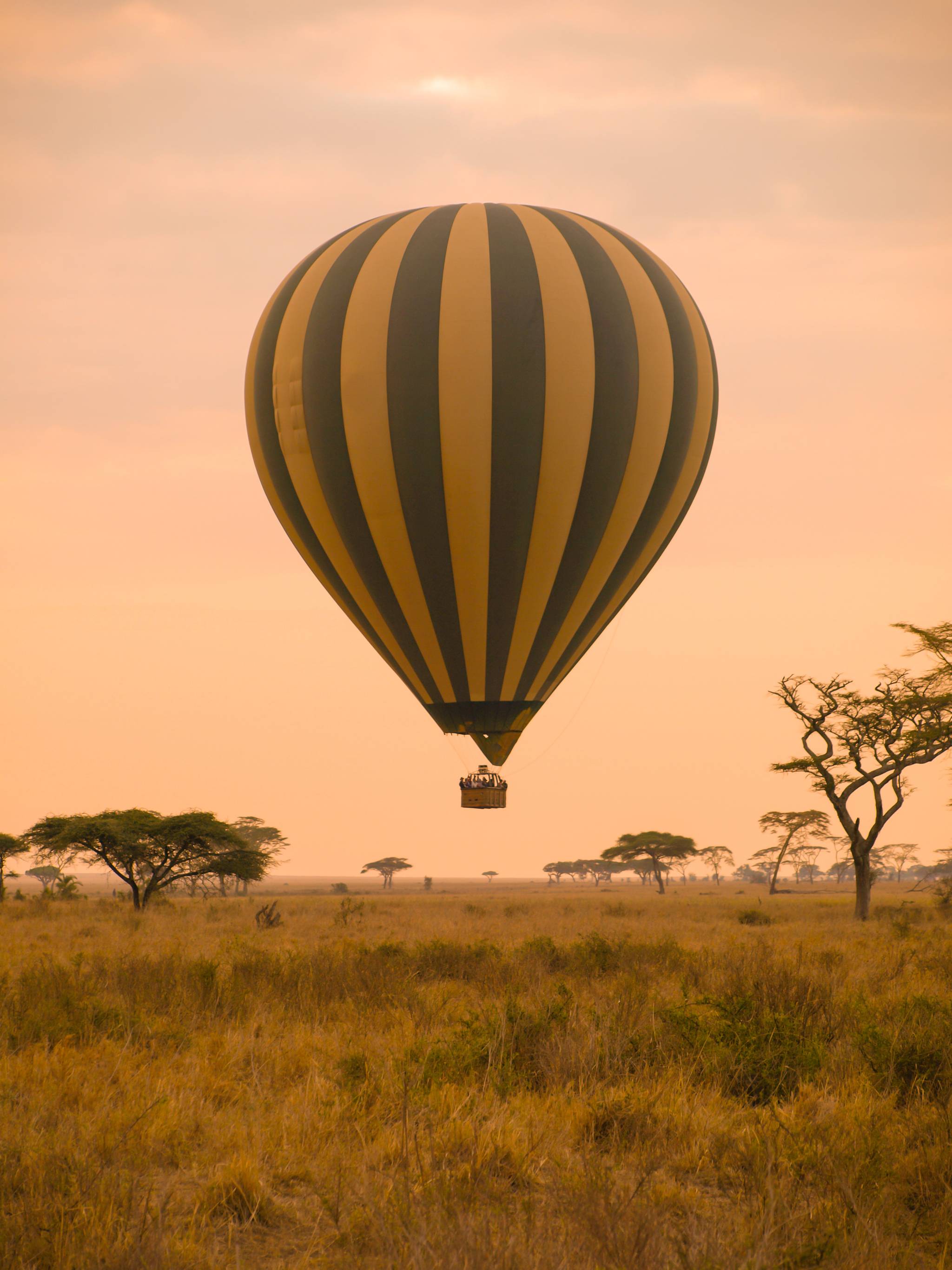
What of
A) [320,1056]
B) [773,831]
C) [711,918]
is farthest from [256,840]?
[320,1056]

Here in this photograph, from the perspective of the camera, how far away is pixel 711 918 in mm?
28078

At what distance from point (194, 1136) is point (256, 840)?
249ft

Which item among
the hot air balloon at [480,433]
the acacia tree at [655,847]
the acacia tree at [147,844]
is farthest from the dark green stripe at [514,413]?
the acacia tree at [655,847]

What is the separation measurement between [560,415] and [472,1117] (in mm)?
10559

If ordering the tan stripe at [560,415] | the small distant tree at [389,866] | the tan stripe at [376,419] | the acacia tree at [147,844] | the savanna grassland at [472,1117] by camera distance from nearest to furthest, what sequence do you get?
the savanna grassland at [472,1117]
the tan stripe at [560,415]
the tan stripe at [376,419]
the acacia tree at [147,844]
the small distant tree at [389,866]

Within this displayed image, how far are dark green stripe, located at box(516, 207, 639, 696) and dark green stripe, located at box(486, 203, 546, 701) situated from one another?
0.79 metres

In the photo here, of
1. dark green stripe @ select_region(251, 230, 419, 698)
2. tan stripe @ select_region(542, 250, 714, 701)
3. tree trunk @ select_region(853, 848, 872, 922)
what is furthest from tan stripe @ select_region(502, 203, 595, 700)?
tree trunk @ select_region(853, 848, 872, 922)

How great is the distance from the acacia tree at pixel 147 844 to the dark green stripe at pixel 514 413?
23954mm

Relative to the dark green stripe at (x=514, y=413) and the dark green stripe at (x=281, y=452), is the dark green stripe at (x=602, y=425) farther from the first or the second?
the dark green stripe at (x=281, y=452)

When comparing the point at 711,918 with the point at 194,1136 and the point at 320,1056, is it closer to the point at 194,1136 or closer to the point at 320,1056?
the point at 320,1056

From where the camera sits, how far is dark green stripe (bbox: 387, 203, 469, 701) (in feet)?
46.5

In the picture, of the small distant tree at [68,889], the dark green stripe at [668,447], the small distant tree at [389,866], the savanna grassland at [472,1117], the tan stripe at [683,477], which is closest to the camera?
the savanna grassland at [472,1117]

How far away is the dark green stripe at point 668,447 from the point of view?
613 inches

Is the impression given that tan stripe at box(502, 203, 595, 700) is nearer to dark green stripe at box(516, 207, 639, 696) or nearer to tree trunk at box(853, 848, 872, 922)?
dark green stripe at box(516, 207, 639, 696)
